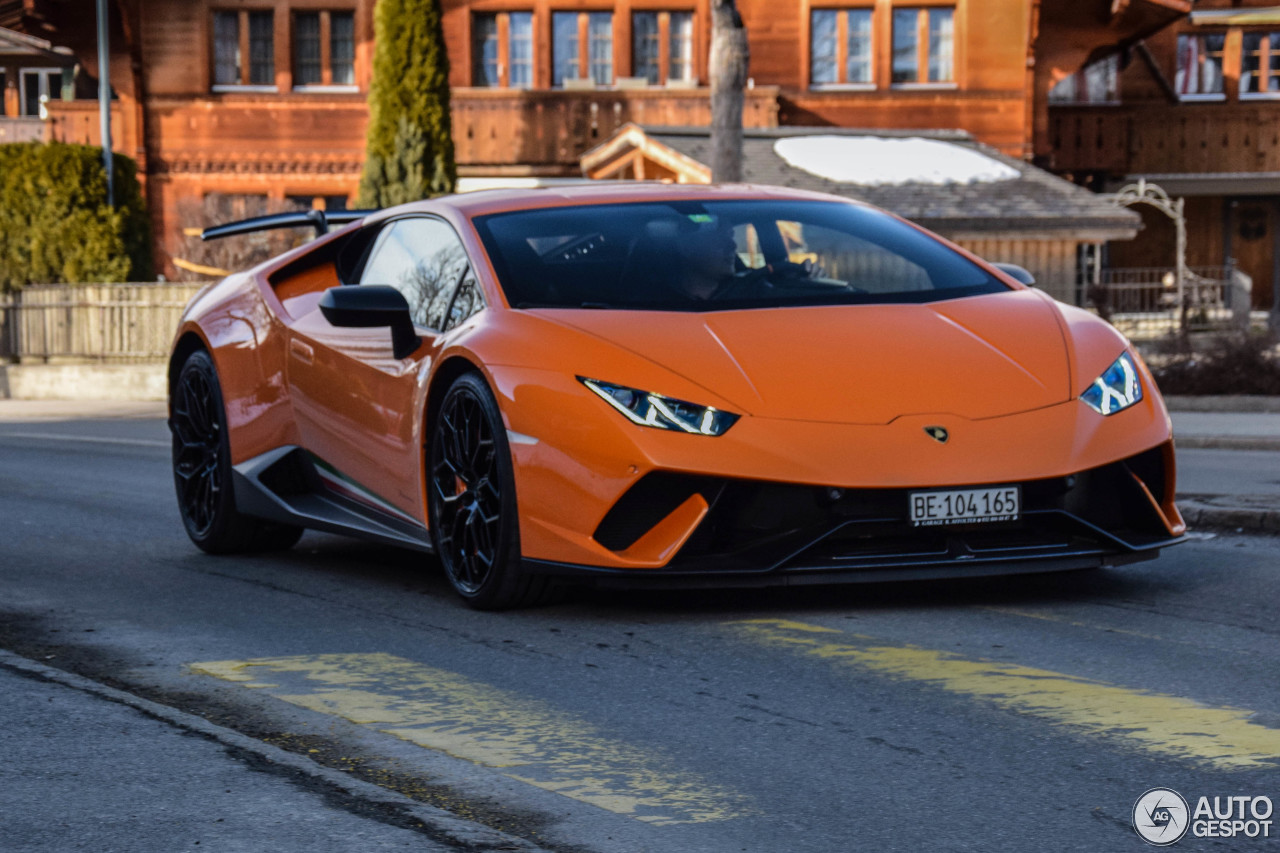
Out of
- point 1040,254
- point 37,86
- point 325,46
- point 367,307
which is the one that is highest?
point 325,46

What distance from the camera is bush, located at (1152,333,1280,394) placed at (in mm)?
18438

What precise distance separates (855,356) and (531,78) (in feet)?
99.1

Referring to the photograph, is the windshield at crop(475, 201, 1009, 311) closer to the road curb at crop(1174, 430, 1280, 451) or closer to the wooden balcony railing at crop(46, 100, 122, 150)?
the road curb at crop(1174, 430, 1280, 451)

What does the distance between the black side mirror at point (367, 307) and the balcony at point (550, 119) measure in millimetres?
28461

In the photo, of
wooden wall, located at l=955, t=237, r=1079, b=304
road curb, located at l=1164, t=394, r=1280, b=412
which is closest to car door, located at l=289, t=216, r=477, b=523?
road curb, located at l=1164, t=394, r=1280, b=412

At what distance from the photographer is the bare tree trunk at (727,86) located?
77.5 ft

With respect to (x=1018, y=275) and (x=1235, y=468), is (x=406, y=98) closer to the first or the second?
(x=1235, y=468)

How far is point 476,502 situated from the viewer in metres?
6.39

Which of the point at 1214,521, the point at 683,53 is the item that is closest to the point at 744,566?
the point at 1214,521

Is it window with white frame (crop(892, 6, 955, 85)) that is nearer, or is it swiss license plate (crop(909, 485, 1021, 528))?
swiss license plate (crop(909, 485, 1021, 528))

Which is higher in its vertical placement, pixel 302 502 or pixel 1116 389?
pixel 1116 389
